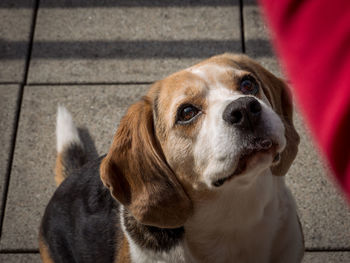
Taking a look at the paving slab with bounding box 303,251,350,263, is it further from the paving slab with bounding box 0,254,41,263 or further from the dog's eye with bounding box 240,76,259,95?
the paving slab with bounding box 0,254,41,263

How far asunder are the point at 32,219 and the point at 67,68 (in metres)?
1.51

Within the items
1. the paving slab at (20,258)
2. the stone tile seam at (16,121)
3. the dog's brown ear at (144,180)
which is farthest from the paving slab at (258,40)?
the paving slab at (20,258)

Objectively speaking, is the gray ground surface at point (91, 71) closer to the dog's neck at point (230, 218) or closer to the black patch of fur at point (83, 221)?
the black patch of fur at point (83, 221)

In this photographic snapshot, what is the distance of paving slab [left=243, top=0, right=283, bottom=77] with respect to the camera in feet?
15.0

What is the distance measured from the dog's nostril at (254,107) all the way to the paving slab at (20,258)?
2434 mm

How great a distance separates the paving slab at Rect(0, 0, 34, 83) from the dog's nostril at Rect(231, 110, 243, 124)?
303 centimetres

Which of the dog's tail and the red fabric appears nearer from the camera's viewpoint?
the red fabric

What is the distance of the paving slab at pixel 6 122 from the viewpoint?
13.8 ft

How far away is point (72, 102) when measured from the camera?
4.50 m

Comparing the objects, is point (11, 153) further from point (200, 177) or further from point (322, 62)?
point (322, 62)

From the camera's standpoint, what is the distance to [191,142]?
241cm

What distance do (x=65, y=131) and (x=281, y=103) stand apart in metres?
1.93

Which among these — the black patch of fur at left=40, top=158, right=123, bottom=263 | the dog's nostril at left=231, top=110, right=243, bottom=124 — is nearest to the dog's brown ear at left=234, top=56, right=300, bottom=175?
the dog's nostril at left=231, top=110, right=243, bottom=124

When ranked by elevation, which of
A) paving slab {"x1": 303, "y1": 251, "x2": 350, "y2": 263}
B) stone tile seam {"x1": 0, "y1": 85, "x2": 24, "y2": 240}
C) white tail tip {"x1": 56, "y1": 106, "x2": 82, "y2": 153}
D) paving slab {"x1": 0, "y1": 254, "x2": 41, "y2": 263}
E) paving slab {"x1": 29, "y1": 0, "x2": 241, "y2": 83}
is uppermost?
paving slab {"x1": 29, "y1": 0, "x2": 241, "y2": 83}
